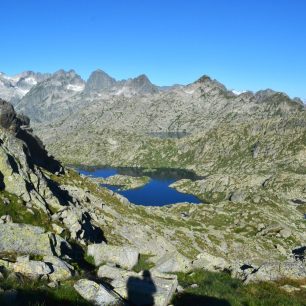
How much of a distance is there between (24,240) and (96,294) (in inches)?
440

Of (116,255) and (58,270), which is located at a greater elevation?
(58,270)

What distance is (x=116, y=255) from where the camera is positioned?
1194 inches

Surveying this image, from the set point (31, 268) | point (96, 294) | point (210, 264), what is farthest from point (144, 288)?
point (210, 264)

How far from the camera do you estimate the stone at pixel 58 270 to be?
69.7 feet

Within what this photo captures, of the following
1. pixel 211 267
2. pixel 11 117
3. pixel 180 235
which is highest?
pixel 11 117

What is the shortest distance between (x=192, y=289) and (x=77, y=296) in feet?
23.3

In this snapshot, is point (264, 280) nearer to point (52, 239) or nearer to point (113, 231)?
point (52, 239)

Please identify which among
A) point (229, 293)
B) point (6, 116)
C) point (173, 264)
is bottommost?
point (173, 264)

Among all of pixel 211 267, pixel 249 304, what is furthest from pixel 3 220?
pixel 249 304

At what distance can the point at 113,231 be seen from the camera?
2731 inches

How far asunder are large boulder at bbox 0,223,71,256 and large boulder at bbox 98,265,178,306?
21.7 ft

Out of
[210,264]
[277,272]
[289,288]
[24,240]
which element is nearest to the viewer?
[289,288]

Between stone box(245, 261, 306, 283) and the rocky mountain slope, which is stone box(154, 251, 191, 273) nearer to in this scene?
A: the rocky mountain slope

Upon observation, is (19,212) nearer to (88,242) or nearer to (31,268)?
(88,242)
